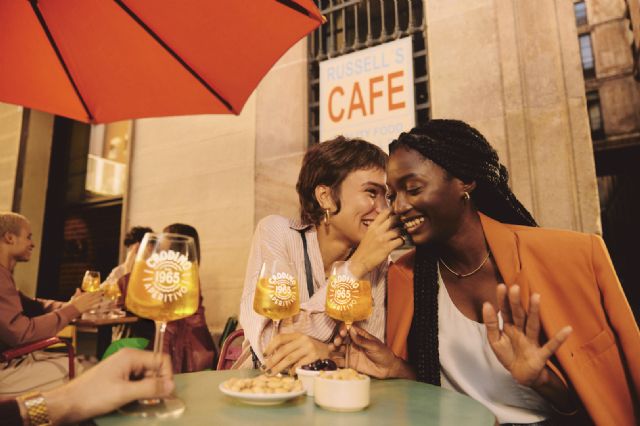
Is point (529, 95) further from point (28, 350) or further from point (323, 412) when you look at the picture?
point (28, 350)

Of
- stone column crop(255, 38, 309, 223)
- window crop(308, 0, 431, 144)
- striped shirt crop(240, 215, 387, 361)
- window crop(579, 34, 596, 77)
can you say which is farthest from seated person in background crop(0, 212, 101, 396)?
window crop(579, 34, 596, 77)

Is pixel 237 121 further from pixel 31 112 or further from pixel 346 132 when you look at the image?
pixel 31 112

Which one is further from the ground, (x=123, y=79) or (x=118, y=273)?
(x=123, y=79)

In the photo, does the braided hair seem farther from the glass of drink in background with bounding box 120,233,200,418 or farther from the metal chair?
the metal chair

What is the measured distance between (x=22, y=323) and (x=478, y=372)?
267cm

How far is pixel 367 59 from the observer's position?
3852mm

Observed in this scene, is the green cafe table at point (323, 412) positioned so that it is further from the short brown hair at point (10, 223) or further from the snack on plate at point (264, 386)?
the short brown hair at point (10, 223)

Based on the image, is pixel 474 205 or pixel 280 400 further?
pixel 474 205

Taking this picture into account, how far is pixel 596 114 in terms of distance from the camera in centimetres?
1994

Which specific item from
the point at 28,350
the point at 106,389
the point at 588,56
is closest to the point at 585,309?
the point at 106,389

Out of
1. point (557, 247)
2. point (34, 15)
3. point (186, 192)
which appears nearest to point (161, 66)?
point (34, 15)

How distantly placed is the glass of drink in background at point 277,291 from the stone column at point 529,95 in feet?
7.36

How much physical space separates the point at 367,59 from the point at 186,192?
2457 millimetres

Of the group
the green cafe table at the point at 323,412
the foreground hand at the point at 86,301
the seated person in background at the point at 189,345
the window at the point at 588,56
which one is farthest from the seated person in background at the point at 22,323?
the window at the point at 588,56
